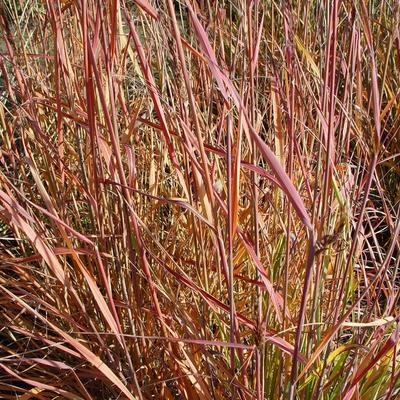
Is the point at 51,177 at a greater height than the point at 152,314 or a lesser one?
greater

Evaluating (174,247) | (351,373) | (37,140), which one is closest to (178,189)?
(174,247)

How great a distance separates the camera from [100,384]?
127 cm

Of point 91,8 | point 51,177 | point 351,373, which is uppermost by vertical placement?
point 91,8

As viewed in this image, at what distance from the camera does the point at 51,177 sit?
1.24 m

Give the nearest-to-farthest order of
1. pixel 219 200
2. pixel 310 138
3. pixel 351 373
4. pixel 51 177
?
pixel 219 200, pixel 351 373, pixel 51 177, pixel 310 138

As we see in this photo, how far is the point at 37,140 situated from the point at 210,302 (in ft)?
1.62

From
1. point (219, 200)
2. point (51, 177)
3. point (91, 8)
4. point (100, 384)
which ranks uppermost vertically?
point (91, 8)

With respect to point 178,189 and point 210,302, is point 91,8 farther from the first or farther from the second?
point 178,189

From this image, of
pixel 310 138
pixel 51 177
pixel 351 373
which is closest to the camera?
pixel 351 373

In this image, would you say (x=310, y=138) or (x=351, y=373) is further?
(x=310, y=138)

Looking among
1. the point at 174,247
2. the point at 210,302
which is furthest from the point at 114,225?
the point at 210,302

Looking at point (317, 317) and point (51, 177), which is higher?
point (51, 177)

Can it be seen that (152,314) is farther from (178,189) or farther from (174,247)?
(178,189)

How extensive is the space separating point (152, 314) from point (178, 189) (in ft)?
1.41
